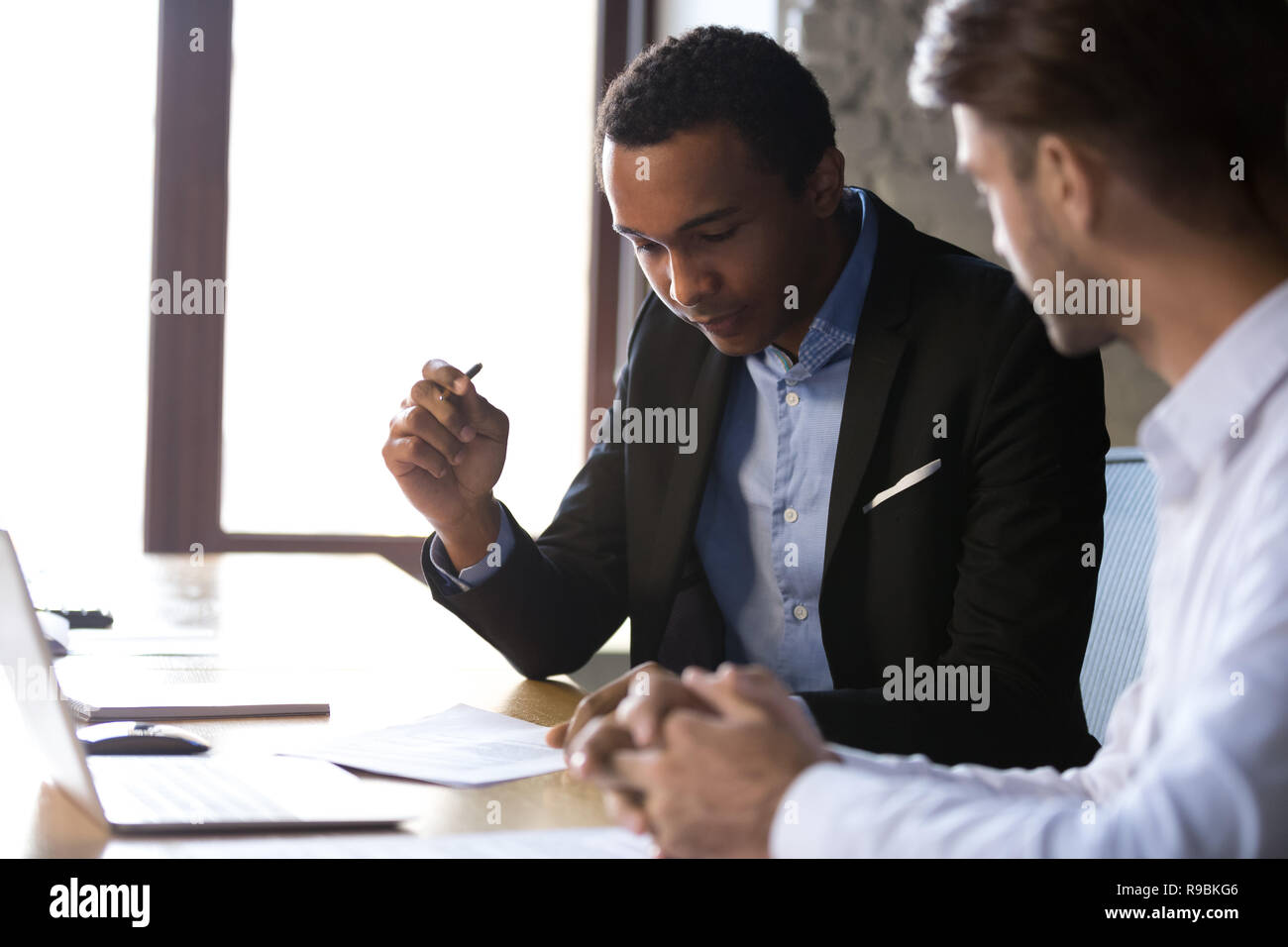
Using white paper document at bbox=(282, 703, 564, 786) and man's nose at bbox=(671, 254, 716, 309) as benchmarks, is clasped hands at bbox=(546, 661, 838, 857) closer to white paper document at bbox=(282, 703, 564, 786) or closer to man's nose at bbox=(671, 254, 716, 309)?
white paper document at bbox=(282, 703, 564, 786)

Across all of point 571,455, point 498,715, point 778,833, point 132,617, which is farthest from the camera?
point 571,455

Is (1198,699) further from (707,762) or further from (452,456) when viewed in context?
(452,456)

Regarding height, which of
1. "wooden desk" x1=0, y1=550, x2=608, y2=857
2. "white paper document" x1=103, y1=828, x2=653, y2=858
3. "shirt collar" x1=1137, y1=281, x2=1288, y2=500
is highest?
"shirt collar" x1=1137, y1=281, x2=1288, y2=500

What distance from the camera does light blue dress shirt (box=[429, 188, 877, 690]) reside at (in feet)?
5.25

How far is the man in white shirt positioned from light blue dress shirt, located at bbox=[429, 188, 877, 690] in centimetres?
76

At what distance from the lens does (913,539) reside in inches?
57.1

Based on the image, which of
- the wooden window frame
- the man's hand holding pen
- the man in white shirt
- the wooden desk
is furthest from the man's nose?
the wooden window frame

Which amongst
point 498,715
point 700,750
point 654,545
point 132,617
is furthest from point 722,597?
point 700,750

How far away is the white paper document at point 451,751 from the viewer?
3.43 ft

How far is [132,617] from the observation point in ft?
6.15

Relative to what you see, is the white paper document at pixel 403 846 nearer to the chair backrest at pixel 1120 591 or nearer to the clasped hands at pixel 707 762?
the clasped hands at pixel 707 762

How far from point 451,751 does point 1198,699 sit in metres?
0.67
